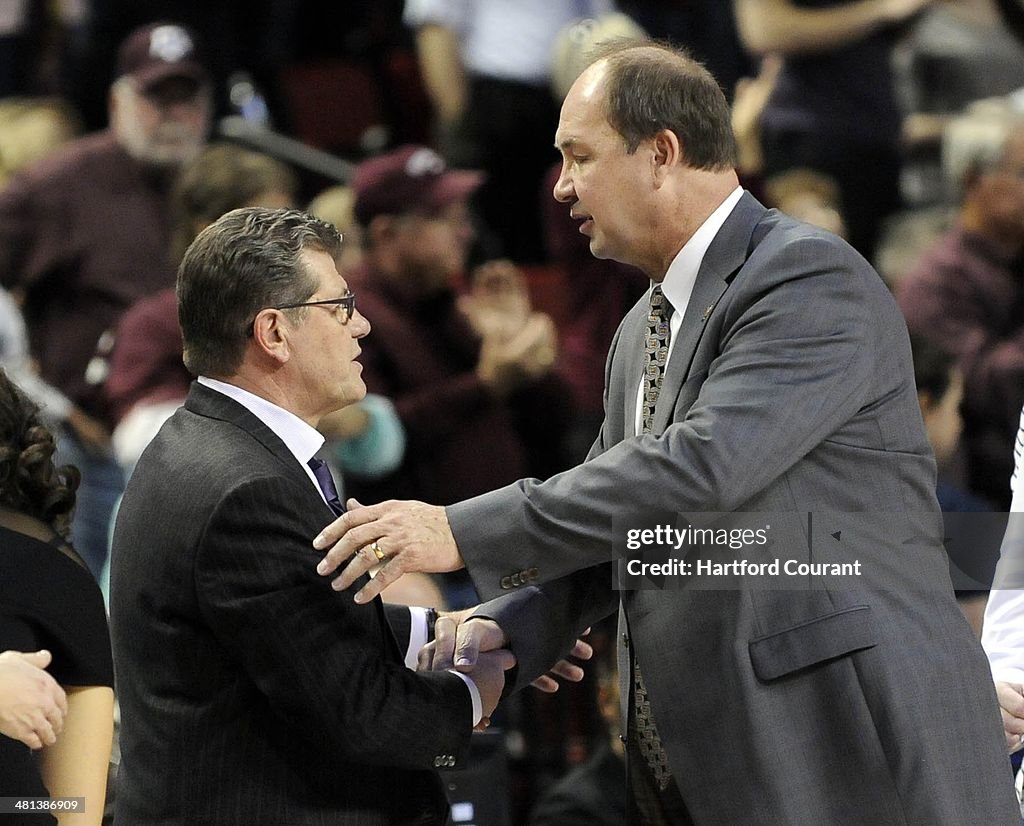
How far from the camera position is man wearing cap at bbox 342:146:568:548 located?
5566 millimetres

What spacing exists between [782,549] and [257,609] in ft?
2.86

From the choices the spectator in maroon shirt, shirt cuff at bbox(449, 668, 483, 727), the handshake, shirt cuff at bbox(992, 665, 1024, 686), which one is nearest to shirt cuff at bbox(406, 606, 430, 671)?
the handshake

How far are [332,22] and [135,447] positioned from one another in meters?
3.74

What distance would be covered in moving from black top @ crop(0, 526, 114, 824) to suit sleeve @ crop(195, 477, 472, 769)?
205mm

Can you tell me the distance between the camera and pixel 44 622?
110 inches

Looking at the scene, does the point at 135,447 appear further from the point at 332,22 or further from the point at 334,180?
the point at 332,22

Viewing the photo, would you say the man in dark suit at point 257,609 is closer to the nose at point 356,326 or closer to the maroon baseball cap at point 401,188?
the nose at point 356,326

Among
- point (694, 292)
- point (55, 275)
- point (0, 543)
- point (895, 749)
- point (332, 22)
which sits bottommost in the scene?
point (895, 749)

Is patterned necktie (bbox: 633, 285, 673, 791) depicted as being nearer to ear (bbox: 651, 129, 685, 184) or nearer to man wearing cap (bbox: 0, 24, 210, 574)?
A: ear (bbox: 651, 129, 685, 184)

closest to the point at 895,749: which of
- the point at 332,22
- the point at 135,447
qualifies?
the point at 135,447

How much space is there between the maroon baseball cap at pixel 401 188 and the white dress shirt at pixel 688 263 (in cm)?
279

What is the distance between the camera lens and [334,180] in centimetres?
745

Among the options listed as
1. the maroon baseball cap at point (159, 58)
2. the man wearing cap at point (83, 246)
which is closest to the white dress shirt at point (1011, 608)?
the man wearing cap at point (83, 246)

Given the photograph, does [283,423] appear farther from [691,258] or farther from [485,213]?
[485,213]
